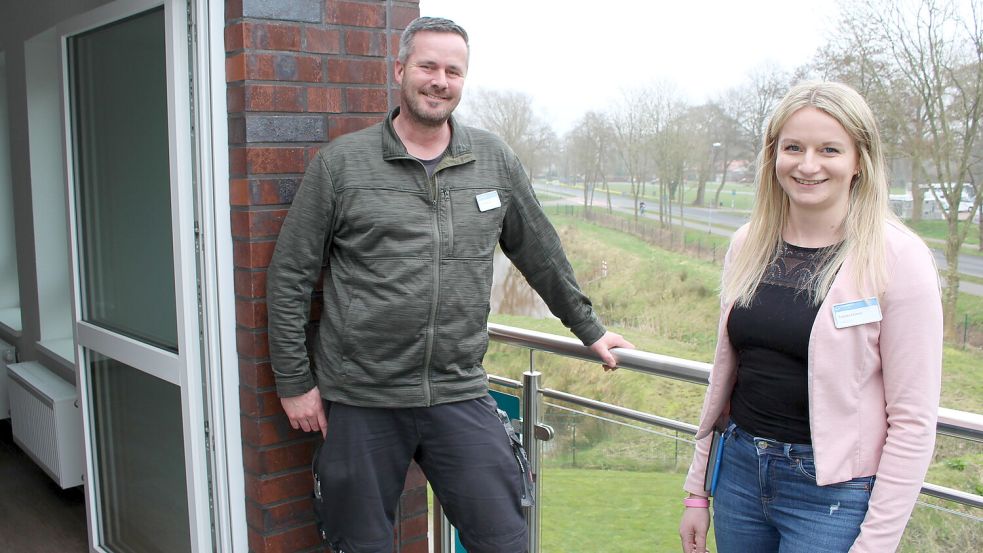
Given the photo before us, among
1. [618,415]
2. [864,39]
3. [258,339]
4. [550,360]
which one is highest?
[864,39]

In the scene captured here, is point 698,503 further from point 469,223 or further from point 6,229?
point 6,229

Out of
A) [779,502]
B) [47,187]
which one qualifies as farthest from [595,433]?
[47,187]

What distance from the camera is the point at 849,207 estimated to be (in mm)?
1522

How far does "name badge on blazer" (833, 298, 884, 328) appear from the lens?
1407mm

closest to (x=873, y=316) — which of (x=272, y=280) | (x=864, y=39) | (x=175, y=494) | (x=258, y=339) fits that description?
(x=272, y=280)

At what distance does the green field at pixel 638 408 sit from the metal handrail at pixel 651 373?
2.1 inches

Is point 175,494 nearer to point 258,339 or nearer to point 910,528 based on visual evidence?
point 258,339

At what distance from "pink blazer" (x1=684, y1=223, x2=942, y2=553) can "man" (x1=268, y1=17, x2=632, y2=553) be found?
794mm

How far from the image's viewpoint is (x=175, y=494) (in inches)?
111

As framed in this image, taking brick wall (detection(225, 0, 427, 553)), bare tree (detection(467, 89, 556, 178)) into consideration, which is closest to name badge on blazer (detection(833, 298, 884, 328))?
brick wall (detection(225, 0, 427, 553))

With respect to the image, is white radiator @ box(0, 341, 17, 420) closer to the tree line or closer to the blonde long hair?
the blonde long hair

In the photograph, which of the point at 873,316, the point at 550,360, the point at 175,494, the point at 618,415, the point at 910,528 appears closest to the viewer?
the point at 873,316

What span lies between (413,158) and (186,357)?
918mm

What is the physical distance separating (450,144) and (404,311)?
432 millimetres
